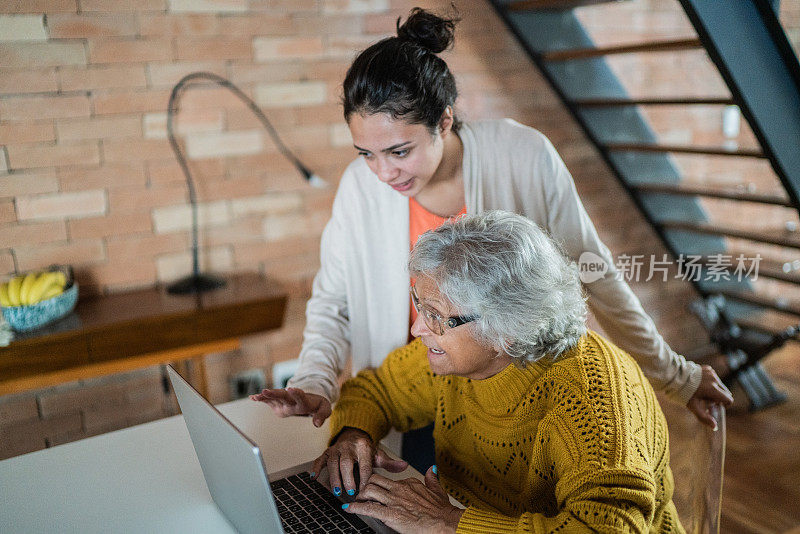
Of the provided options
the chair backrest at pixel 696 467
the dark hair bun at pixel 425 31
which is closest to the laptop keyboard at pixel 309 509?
the chair backrest at pixel 696 467

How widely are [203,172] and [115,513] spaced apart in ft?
5.71

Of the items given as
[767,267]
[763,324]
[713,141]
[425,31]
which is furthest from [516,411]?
[713,141]

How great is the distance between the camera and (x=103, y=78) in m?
2.52

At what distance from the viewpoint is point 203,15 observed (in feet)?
8.66

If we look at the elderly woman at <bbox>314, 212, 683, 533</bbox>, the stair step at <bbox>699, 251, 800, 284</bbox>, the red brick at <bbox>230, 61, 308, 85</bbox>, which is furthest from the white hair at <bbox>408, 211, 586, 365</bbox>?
the stair step at <bbox>699, 251, 800, 284</bbox>

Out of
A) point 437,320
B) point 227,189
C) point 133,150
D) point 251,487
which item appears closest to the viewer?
Result: point 251,487

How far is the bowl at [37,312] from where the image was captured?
7.45ft

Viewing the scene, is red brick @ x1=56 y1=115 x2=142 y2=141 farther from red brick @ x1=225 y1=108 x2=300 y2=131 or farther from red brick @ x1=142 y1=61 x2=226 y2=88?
red brick @ x1=225 y1=108 x2=300 y2=131

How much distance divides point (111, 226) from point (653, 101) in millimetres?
2186

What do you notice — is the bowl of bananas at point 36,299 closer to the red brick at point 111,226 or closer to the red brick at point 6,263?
the red brick at point 6,263

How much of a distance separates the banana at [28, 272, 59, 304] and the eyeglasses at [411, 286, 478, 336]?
1.57m

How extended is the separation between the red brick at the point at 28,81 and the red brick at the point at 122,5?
0.26m

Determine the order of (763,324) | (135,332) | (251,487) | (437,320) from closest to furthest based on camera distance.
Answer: (251,487), (437,320), (135,332), (763,324)

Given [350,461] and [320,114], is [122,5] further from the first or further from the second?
[350,461]
